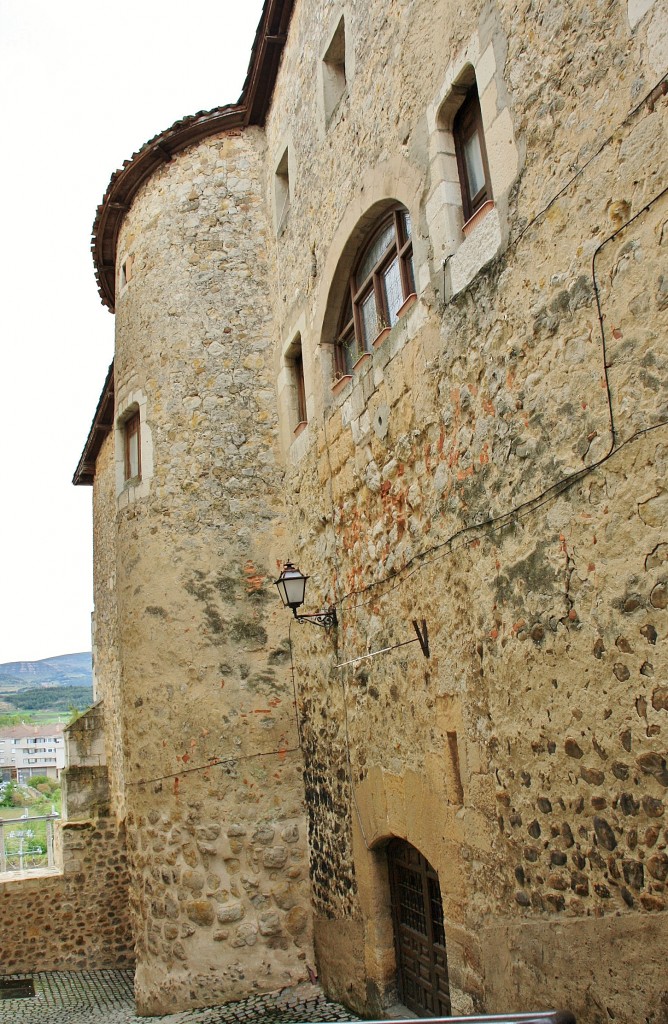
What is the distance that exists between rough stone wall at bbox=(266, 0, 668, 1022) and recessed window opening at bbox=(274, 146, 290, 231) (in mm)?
2035

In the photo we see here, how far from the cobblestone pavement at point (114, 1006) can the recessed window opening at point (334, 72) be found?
666cm

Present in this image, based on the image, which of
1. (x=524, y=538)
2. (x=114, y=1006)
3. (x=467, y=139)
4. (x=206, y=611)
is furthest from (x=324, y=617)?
(x=114, y=1006)

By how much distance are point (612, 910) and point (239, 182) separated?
26.3ft

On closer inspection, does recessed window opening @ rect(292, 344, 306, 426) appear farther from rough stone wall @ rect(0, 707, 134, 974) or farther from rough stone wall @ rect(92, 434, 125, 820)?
rough stone wall @ rect(0, 707, 134, 974)

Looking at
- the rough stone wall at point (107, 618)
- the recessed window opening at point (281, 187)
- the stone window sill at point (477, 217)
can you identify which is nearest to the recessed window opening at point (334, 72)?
the recessed window opening at point (281, 187)

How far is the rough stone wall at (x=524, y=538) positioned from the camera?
3.04m

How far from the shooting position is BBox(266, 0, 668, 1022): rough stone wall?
3041mm

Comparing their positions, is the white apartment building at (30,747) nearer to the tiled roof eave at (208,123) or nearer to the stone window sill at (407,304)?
the tiled roof eave at (208,123)

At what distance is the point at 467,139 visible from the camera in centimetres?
466

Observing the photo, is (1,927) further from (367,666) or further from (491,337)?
(491,337)

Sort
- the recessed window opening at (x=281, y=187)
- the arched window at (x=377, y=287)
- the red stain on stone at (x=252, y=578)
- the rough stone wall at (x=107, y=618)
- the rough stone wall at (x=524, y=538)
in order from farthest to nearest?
the rough stone wall at (x=107, y=618)
the recessed window opening at (x=281, y=187)
the red stain on stone at (x=252, y=578)
the arched window at (x=377, y=287)
the rough stone wall at (x=524, y=538)

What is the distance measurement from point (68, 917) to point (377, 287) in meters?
10.3

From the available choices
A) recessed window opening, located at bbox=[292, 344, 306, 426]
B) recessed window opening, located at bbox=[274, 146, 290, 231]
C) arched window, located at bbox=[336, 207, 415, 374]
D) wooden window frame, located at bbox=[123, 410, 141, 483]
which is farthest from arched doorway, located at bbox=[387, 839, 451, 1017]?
recessed window opening, located at bbox=[274, 146, 290, 231]

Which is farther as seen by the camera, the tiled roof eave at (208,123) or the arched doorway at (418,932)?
the tiled roof eave at (208,123)
